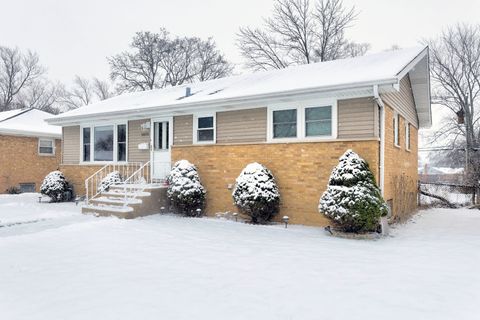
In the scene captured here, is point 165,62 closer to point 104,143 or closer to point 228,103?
point 104,143

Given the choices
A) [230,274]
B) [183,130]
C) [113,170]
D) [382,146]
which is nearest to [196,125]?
[183,130]

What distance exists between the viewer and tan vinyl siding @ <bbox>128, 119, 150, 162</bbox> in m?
13.1

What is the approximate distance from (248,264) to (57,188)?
11361 mm

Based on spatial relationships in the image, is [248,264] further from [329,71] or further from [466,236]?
[329,71]

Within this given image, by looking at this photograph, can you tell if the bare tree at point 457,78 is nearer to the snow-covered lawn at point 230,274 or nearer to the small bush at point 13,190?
the snow-covered lawn at point 230,274

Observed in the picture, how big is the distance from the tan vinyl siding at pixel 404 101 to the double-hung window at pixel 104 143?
9.43 metres

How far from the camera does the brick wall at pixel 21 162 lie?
1822 cm

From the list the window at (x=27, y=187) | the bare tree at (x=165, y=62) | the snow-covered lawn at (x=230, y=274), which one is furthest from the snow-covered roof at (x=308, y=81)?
the bare tree at (x=165, y=62)

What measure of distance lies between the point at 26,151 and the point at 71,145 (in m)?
5.51

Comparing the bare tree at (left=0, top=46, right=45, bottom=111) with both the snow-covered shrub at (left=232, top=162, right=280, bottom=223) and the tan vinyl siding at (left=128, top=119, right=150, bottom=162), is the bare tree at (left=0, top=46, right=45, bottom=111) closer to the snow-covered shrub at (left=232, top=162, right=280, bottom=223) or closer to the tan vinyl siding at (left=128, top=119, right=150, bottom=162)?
the tan vinyl siding at (left=128, top=119, right=150, bottom=162)

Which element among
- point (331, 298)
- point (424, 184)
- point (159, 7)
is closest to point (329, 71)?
point (331, 298)

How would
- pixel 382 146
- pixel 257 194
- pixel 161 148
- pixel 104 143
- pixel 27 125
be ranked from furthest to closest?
pixel 27 125
pixel 104 143
pixel 161 148
pixel 257 194
pixel 382 146

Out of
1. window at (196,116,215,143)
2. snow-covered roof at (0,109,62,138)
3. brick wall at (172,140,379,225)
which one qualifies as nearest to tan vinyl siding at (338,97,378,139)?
brick wall at (172,140,379,225)

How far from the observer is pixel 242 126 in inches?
424
